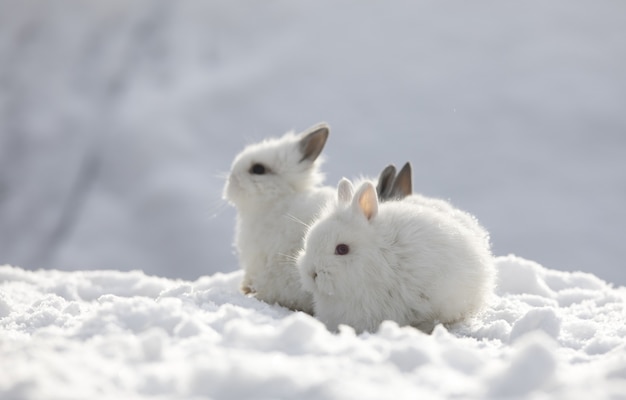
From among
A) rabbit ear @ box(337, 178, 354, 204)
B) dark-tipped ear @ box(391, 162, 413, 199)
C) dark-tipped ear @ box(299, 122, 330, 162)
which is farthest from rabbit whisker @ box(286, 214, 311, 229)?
dark-tipped ear @ box(391, 162, 413, 199)

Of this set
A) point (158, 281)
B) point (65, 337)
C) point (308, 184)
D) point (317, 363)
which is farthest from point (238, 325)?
point (158, 281)

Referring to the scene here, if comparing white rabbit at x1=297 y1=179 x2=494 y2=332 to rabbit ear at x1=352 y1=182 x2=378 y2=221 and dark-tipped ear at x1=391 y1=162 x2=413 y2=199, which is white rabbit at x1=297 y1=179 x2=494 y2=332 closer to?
rabbit ear at x1=352 y1=182 x2=378 y2=221

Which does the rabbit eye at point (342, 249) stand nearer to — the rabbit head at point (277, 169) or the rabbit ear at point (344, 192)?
the rabbit ear at point (344, 192)

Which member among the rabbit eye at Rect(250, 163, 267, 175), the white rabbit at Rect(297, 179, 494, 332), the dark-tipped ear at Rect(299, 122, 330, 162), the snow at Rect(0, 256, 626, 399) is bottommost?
the snow at Rect(0, 256, 626, 399)

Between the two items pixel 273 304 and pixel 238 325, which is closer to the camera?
pixel 238 325

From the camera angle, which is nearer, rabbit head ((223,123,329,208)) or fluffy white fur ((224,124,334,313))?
fluffy white fur ((224,124,334,313))

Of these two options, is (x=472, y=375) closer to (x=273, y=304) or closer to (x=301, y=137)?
(x=273, y=304)

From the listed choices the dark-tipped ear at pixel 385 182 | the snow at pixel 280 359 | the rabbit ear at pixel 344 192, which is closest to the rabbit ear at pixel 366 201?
the rabbit ear at pixel 344 192
